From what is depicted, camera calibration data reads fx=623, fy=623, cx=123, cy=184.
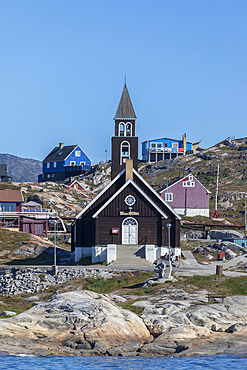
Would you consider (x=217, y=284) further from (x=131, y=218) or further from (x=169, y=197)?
(x=169, y=197)

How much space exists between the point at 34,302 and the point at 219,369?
1661cm

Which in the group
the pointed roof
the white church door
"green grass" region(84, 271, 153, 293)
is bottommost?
"green grass" region(84, 271, 153, 293)

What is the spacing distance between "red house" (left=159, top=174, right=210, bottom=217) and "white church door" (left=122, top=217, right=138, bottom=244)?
136 feet

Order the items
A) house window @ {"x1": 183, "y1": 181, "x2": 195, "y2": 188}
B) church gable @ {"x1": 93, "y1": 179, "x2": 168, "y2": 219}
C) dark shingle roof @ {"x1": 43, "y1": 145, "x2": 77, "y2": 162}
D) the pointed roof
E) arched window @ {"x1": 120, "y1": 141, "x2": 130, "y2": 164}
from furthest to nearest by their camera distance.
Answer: dark shingle roof @ {"x1": 43, "y1": 145, "x2": 77, "y2": 162} < house window @ {"x1": 183, "y1": 181, "x2": 195, "y2": 188} < the pointed roof < arched window @ {"x1": 120, "y1": 141, "x2": 130, "y2": 164} < church gable @ {"x1": 93, "y1": 179, "x2": 168, "y2": 219}

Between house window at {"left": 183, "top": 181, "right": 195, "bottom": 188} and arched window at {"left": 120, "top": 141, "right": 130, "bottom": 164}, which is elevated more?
arched window at {"left": 120, "top": 141, "right": 130, "bottom": 164}

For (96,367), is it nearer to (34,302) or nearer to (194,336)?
(194,336)

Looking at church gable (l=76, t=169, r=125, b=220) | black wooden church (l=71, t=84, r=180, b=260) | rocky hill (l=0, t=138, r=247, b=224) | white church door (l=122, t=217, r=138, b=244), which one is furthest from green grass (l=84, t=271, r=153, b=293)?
rocky hill (l=0, t=138, r=247, b=224)

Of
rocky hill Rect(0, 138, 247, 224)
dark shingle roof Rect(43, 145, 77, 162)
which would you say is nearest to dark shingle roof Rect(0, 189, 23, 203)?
rocky hill Rect(0, 138, 247, 224)

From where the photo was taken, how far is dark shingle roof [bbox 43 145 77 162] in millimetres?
144750

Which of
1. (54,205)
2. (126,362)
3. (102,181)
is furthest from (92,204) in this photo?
(102,181)

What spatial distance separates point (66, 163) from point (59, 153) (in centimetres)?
524

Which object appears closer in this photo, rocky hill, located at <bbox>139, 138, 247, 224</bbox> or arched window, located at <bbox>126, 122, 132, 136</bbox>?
arched window, located at <bbox>126, 122, 132, 136</bbox>

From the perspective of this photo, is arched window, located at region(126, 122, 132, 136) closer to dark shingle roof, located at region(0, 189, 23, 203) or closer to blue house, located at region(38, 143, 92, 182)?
dark shingle roof, located at region(0, 189, 23, 203)

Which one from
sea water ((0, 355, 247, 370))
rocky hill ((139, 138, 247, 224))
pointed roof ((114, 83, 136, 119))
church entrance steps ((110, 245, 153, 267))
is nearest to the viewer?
sea water ((0, 355, 247, 370))
